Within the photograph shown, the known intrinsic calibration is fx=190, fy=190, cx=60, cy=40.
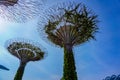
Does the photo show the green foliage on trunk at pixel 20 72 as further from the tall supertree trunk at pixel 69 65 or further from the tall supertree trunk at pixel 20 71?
the tall supertree trunk at pixel 69 65

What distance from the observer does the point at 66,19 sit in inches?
852

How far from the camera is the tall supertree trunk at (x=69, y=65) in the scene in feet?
59.0

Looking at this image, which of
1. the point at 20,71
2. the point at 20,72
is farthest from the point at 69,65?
the point at 20,71

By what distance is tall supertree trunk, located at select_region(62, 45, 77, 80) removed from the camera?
1797 centimetres

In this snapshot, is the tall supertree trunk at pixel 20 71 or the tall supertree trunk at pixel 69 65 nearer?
the tall supertree trunk at pixel 69 65

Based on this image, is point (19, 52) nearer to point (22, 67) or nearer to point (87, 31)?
point (22, 67)

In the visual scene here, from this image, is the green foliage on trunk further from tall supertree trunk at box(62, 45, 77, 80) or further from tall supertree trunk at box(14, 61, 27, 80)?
tall supertree trunk at box(62, 45, 77, 80)

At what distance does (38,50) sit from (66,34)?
11050mm

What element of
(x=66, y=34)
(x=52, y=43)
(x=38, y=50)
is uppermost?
(x=38, y=50)

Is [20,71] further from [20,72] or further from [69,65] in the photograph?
[69,65]

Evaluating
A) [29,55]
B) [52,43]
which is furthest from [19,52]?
[52,43]

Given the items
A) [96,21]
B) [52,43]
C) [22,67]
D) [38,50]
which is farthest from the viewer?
[38,50]

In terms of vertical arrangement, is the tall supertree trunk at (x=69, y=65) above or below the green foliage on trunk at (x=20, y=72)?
below

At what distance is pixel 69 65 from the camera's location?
1872 centimetres
